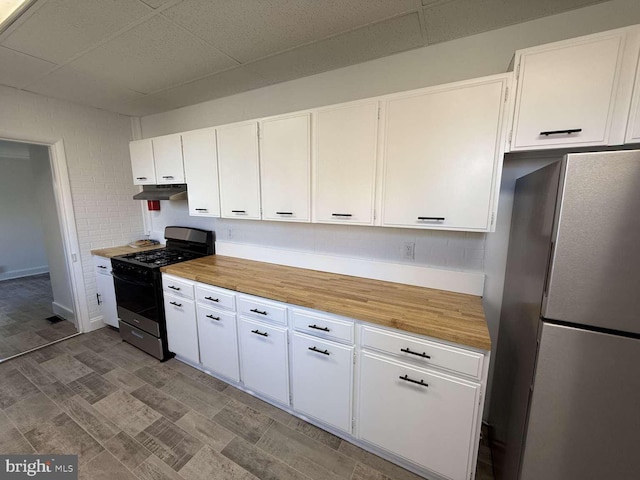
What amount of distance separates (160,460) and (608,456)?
231 cm

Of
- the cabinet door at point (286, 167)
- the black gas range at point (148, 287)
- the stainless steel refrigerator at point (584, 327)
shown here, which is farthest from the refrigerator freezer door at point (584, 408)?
the black gas range at point (148, 287)

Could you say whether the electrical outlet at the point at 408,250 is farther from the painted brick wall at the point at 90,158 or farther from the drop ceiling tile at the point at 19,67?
the painted brick wall at the point at 90,158

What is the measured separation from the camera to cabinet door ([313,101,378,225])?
5.60ft

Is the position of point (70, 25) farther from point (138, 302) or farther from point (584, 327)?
→ point (584, 327)

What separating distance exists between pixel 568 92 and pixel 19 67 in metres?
3.82

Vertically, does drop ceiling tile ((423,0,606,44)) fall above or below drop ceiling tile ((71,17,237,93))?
below

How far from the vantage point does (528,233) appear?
1316mm

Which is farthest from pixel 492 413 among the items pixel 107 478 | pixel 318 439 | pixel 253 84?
pixel 253 84

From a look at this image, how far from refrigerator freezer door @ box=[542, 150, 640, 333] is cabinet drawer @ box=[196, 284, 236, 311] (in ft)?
6.36

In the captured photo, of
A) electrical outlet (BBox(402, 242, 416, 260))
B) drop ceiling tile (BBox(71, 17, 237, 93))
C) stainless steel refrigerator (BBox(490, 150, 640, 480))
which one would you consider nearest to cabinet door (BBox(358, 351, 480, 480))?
stainless steel refrigerator (BBox(490, 150, 640, 480))

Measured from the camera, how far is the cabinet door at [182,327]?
91.3 inches

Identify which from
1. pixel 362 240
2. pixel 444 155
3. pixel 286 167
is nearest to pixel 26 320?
pixel 286 167

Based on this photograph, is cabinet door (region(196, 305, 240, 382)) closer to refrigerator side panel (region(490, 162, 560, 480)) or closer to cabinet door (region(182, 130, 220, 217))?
cabinet door (region(182, 130, 220, 217))

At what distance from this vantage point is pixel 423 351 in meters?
1.36
